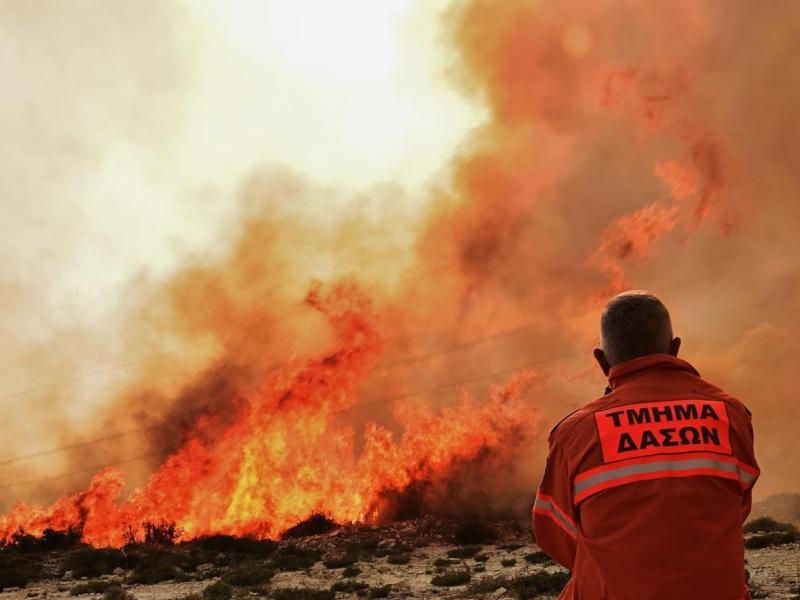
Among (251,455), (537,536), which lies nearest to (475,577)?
(537,536)

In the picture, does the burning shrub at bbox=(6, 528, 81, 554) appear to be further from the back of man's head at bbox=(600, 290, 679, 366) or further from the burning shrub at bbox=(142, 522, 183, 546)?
the back of man's head at bbox=(600, 290, 679, 366)

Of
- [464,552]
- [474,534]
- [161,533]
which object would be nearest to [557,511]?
[464,552]

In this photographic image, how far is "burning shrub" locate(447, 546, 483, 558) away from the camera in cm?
2542

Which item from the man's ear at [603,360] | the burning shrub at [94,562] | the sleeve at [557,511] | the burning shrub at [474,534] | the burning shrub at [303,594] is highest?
the burning shrub at [474,534]

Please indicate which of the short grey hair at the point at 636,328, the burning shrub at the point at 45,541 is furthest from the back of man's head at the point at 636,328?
the burning shrub at the point at 45,541

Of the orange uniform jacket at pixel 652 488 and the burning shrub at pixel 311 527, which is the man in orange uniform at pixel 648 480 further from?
the burning shrub at pixel 311 527

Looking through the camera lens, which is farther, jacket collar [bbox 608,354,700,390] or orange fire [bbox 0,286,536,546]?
orange fire [bbox 0,286,536,546]

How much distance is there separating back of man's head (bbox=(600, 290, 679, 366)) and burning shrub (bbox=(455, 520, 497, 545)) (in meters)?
28.5

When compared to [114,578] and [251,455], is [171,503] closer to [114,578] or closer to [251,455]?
[251,455]

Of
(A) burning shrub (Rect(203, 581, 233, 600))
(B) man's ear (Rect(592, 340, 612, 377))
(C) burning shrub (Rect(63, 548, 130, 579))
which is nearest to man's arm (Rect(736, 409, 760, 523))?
(B) man's ear (Rect(592, 340, 612, 377))

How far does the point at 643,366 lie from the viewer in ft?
8.76

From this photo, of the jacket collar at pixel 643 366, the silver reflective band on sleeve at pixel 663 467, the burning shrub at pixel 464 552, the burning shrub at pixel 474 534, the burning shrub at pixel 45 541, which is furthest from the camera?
the burning shrub at pixel 45 541

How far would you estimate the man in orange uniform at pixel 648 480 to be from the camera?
2.30m

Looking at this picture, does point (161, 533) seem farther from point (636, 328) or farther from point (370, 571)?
point (636, 328)
